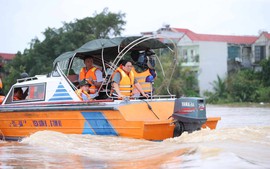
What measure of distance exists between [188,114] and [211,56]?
1673 inches

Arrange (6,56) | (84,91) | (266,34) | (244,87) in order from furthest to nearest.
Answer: (6,56), (266,34), (244,87), (84,91)

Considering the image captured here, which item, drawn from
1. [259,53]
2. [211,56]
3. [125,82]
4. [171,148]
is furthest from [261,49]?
[171,148]

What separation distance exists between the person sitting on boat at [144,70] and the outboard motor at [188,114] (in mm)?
1441

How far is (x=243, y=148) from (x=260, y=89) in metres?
34.7

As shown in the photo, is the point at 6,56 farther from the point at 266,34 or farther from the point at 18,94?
the point at 18,94

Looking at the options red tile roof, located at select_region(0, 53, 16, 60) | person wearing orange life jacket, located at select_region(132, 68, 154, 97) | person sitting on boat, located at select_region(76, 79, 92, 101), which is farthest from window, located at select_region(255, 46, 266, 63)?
person sitting on boat, located at select_region(76, 79, 92, 101)

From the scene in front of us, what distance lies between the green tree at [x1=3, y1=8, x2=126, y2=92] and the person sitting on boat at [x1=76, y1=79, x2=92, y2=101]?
3422 cm

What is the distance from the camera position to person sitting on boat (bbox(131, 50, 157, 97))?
14156 millimetres

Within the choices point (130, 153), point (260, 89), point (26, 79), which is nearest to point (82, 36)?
point (260, 89)

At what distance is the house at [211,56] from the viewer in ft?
178

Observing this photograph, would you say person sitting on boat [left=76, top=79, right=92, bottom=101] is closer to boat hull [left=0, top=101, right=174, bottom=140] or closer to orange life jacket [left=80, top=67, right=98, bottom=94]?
orange life jacket [left=80, top=67, right=98, bottom=94]

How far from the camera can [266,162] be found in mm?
9336

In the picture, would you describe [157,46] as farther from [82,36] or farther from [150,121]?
[82,36]

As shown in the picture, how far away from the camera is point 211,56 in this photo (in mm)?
54594
